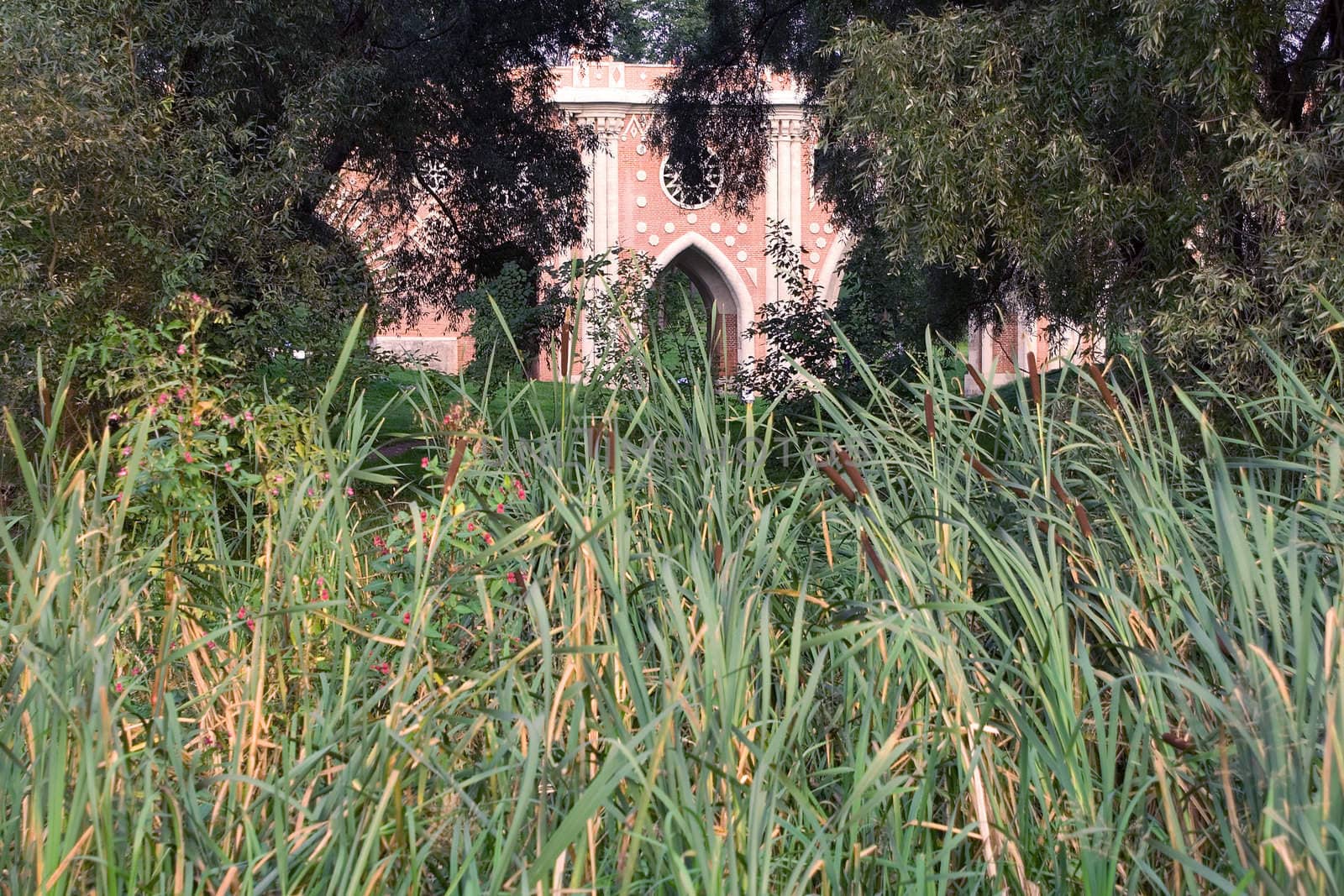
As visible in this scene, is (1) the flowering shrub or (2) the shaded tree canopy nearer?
(1) the flowering shrub

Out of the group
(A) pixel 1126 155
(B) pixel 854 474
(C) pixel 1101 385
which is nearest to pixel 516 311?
(A) pixel 1126 155

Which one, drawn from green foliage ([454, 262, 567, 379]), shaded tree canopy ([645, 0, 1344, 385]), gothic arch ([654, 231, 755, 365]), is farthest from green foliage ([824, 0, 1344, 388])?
gothic arch ([654, 231, 755, 365])

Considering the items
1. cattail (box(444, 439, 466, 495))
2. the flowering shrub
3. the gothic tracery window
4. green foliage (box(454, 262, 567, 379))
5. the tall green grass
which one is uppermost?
the gothic tracery window

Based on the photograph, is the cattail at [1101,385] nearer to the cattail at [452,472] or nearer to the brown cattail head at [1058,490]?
the brown cattail head at [1058,490]

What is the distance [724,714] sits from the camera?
1589mm

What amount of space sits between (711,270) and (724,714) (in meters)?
27.9

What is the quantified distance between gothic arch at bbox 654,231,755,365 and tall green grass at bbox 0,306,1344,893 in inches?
975

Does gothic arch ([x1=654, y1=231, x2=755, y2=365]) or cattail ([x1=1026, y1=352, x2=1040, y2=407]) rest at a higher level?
gothic arch ([x1=654, y1=231, x2=755, y2=365])

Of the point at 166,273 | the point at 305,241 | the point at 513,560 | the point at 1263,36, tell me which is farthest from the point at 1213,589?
the point at 305,241

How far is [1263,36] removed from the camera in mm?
5949

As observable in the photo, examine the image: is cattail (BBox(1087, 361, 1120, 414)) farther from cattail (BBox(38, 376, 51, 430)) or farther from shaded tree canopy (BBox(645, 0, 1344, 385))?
shaded tree canopy (BBox(645, 0, 1344, 385))

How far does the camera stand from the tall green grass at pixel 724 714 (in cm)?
149

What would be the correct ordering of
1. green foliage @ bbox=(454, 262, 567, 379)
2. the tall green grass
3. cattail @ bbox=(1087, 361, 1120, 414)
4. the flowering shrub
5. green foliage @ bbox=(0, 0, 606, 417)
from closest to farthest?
1. the tall green grass
2. cattail @ bbox=(1087, 361, 1120, 414)
3. the flowering shrub
4. green foliage @ bbox=(0, 0, 606, 417)
5. green foliage @ bbox=(454, 262, 567, 379)

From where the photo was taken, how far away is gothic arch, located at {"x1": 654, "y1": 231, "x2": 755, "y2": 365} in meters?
27.9
